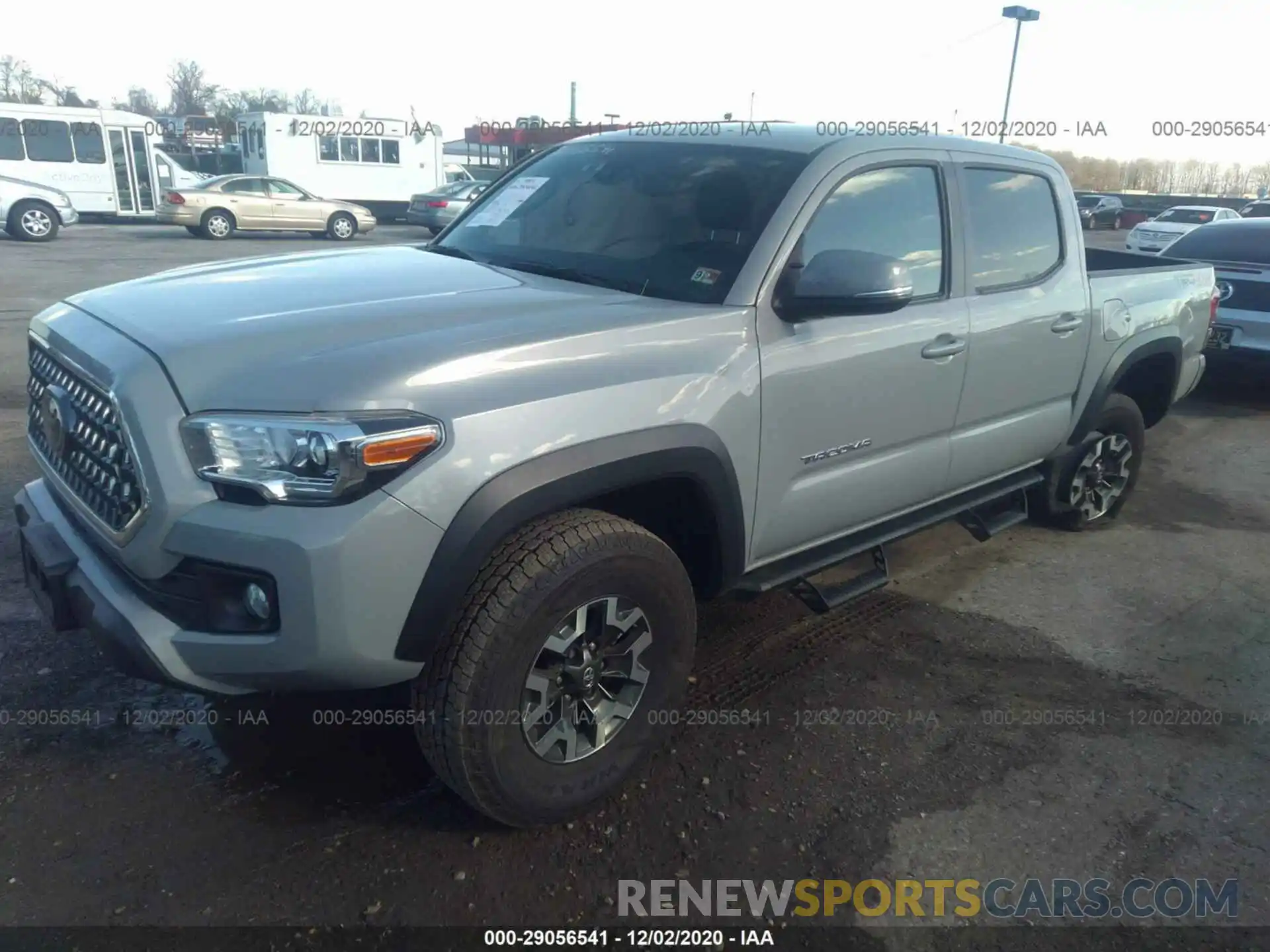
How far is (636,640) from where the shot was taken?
285cm

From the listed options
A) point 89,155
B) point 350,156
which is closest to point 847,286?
point 89,155

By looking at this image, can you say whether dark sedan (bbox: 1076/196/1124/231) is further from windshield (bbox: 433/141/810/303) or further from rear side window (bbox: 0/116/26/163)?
windshield (bbox: 433/141/810/303)

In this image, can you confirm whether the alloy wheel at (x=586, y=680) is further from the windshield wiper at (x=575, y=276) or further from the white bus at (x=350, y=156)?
the white bus at (x=350, y=156)

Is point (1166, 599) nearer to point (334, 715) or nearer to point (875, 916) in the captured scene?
point (875, 916)

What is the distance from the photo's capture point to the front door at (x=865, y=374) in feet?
10.2

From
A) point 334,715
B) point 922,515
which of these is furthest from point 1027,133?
point 334,715

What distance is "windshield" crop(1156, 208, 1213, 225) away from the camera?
2372 centimetres

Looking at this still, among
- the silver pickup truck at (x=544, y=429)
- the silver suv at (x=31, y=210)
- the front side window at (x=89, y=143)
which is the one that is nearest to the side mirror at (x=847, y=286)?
the silver pickup truck at (x=544, y=429)

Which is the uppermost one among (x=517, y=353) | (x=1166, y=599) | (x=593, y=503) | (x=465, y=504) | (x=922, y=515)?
(x=517, y=353)

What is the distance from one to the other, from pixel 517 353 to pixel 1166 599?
3.60 meters

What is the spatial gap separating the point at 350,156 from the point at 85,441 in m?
25.9

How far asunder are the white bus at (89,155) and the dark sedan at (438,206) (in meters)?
5.88

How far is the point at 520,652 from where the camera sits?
8.18 ft

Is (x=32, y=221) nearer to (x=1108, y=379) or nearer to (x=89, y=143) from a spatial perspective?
(x=89, y=143)
